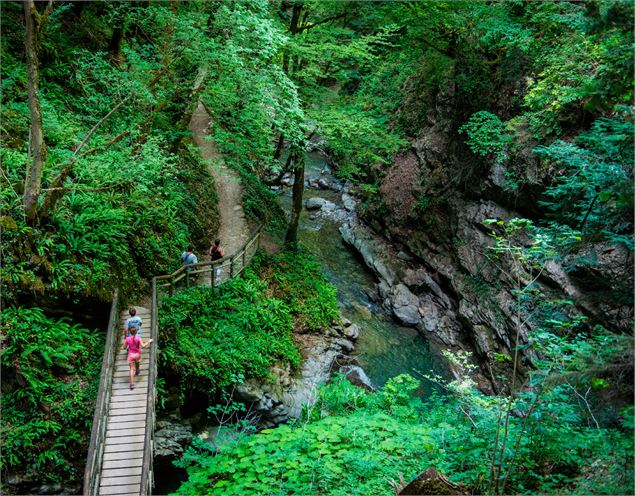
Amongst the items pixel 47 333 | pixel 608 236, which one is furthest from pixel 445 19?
pixel 47 333

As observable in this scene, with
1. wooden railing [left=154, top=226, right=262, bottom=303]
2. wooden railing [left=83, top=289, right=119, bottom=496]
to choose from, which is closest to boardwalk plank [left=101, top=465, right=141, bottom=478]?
wooden railing [left=83, top=289, right=119, bottom=496]

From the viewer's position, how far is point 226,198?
19.2 metres

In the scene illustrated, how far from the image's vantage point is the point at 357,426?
9008 millimetres

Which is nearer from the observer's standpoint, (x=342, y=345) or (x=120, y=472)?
(x=120, y=472)

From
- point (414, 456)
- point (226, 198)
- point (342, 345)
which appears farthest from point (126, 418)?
point (226, 198)

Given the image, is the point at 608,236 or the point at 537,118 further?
the point at 537,118

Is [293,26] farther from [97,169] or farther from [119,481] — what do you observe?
[119,481]

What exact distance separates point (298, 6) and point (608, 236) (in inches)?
513

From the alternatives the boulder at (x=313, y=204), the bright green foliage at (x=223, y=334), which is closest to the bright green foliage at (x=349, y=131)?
the boulder at (x=313, y=204)

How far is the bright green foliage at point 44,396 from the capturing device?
8.57 meters

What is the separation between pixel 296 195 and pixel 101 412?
1081 cm

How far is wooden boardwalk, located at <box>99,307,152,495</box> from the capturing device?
26.9ft

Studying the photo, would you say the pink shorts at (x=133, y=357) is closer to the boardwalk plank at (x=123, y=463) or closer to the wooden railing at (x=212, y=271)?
the boardwalk plank at (x=123, y=463)

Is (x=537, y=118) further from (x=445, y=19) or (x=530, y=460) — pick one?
(x=530, y=460)
